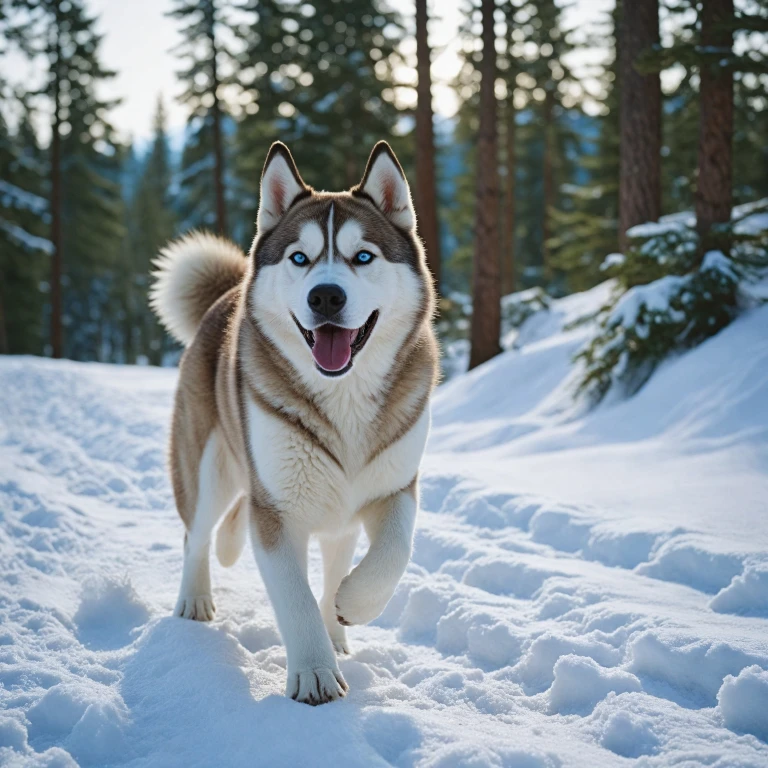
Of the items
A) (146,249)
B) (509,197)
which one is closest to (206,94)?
(509,197)

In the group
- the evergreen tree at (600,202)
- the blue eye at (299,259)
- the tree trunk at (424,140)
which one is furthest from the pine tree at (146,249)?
the blue eye at (299,259)

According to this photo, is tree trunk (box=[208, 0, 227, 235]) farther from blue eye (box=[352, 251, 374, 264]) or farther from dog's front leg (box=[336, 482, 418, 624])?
dog's front leg (box=[336, 482, 418, 624])

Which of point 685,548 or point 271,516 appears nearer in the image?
point 271,516

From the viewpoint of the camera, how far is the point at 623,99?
957 centimetres

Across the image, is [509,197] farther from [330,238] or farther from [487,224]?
[330,238]

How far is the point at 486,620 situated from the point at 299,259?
177cm

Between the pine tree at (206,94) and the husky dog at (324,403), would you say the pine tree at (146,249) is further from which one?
the husky dog at (324,403)

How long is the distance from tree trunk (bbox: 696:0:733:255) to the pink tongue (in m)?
5.56

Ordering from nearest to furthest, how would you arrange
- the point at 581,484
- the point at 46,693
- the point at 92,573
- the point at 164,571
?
the point at 46,693 < the point at 92,573 < the point at 164,571 < the point at 581,484

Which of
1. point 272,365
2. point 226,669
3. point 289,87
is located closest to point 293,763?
point 226,669

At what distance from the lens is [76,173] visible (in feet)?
92.4

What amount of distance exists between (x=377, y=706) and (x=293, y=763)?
0.48 meters

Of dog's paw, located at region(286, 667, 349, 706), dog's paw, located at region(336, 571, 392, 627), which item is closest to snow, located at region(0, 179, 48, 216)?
dog's paw, located at region(336, 571, 392, 627)

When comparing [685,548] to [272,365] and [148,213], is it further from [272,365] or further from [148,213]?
[148,213]
